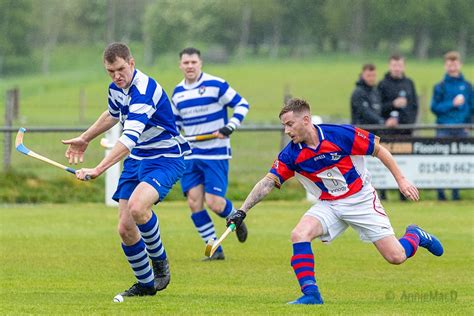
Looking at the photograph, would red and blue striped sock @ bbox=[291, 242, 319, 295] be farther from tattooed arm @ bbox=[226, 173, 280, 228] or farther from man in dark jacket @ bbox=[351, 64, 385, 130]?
man in dark jacket @ bbox=[351, 64, 385, 130]

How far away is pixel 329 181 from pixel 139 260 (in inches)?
68.3

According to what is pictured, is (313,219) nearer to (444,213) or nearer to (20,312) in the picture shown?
(20,312)

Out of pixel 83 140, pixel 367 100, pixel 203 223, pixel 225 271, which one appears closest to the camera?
pixel 83 140

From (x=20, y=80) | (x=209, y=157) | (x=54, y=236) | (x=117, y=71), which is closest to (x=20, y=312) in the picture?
(x=117, y=71)

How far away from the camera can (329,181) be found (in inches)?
361

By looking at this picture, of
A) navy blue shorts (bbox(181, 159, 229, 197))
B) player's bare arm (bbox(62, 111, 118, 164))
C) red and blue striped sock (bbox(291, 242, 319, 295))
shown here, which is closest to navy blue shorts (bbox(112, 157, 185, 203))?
player's bare arm (bbox(62, 111, 118, 164))

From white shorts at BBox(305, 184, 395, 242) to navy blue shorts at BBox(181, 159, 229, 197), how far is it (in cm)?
370

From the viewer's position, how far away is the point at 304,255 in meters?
8.81

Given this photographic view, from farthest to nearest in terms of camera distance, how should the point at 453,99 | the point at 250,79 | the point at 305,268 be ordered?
the point at 250,79 < the point at 453,99 < the point at 305,268

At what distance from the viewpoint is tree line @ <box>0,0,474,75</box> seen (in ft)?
200

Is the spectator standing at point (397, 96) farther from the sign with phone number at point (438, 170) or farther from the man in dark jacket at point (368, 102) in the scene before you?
the sign with phone number at point (438, 170)

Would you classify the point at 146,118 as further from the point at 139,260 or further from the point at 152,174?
the point at 139,260

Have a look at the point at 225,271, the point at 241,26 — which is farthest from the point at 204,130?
the point at 241,26

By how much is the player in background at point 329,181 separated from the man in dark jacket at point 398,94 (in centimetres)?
896
